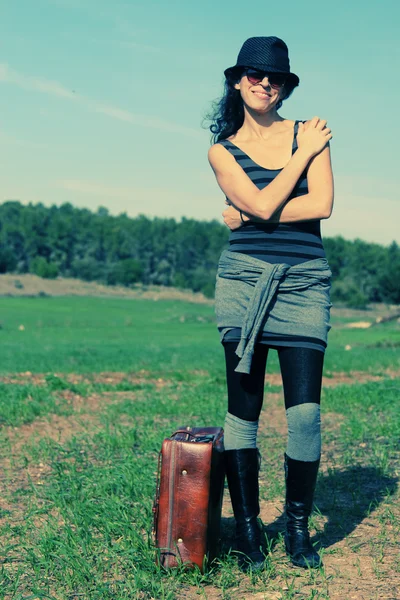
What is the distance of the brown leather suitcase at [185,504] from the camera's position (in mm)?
3154

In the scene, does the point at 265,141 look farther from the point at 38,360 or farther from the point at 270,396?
the point at 38,360

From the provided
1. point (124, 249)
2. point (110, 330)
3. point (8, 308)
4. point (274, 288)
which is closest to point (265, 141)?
point (274, 288)

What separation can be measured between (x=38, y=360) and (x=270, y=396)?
28.6ft

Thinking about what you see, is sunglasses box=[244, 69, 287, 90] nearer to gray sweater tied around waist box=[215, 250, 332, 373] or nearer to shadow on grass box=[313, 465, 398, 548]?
gray sweater tied around waist box=[215, 250, 332, 373]

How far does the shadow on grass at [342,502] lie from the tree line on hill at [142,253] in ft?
246

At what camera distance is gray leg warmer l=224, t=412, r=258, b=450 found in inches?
130

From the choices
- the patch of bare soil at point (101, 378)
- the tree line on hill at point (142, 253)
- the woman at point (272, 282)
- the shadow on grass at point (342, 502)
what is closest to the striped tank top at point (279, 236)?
the woman at point (272, 282)

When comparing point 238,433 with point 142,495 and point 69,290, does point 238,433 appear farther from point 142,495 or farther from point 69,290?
point 69,290

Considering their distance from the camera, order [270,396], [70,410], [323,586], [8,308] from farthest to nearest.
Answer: [8,308], [270,396], [70,410], [323,586]

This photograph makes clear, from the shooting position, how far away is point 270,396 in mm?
9367

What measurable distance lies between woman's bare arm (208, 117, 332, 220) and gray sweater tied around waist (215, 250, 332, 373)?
246 mm

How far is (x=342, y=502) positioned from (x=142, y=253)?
102 m

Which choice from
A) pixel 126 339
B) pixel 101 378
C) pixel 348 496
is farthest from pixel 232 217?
pixel 126 339

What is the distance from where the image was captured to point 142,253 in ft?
347
